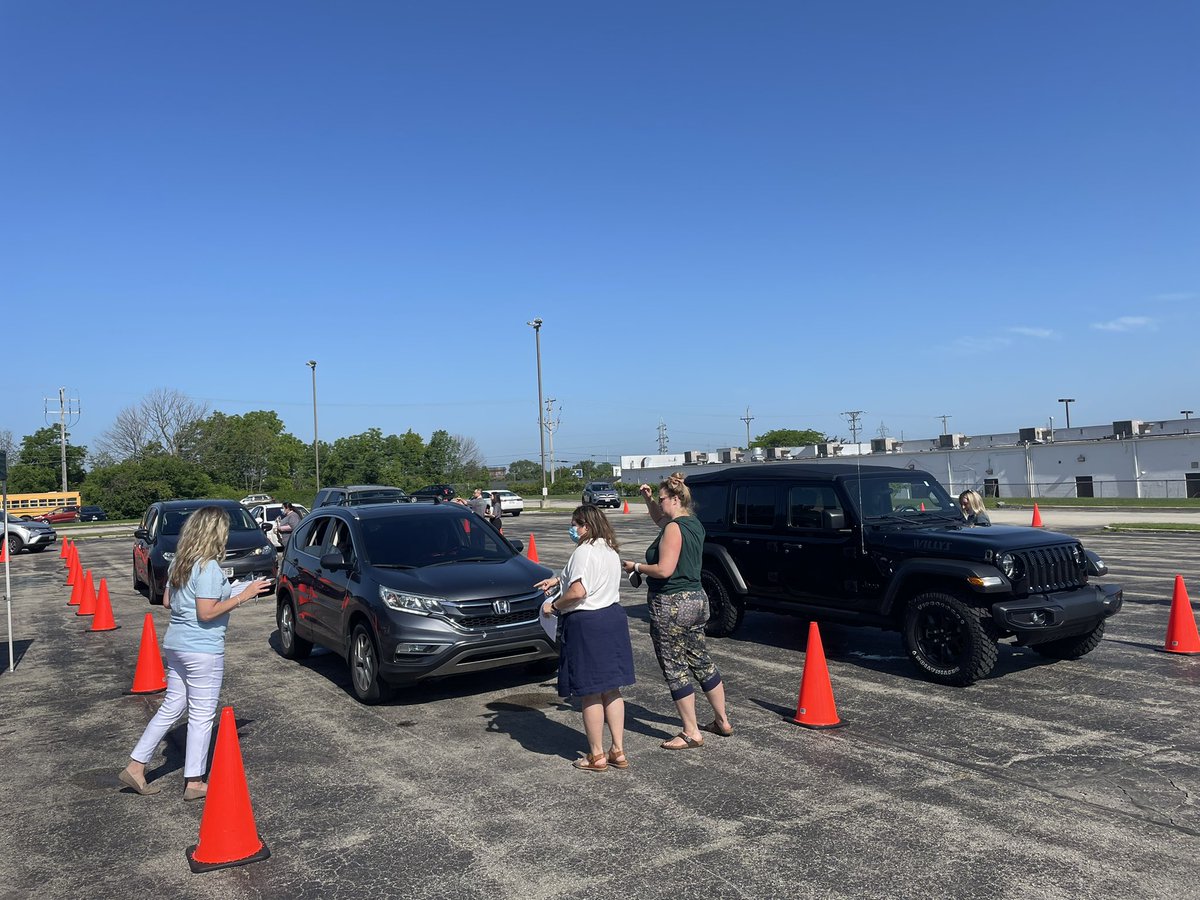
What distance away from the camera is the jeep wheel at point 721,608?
34.8ft

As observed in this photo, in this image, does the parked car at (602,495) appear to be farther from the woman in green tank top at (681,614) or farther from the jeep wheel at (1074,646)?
the woman in green tank top at (681,614)

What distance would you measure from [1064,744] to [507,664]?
14.1 feet

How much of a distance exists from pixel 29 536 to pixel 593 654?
3400 cm

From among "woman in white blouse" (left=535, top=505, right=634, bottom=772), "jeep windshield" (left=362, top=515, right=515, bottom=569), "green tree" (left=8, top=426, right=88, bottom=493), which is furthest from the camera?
"green tree" (left=8, top=426, right=88, bottom=493)

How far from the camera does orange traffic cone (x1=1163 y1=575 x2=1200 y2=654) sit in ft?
30.6

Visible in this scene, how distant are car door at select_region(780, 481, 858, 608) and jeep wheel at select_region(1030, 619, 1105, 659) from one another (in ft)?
6.43

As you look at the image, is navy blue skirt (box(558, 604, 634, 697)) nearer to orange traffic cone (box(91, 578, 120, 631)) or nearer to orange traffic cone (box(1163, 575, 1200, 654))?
orange traffic cone (box(1163, 575, 1200, 654))

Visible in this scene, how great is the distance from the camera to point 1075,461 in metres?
55.3

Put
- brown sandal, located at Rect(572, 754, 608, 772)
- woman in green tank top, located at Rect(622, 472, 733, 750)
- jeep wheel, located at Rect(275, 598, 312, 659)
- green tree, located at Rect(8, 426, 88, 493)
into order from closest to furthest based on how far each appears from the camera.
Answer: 1. brown sandal, located at Rect(572, 754, 608, 772)
2. woman in green tank top, located at Rect(622, 472, 733, 750)
3. jeep wheel, located at Rect(275, 598, 312, 659)
4. green tree, located at Rect(8, 426, 88, 493)

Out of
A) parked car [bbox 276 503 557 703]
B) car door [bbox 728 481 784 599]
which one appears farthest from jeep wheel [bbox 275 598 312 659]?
car door [bbox 728 481 784 599]

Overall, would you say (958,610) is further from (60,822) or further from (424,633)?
(60,822)

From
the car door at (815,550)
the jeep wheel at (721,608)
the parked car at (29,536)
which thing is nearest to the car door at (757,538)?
the car door at (815,550)

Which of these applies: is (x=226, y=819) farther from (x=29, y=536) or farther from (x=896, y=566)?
(x=29, y=536)

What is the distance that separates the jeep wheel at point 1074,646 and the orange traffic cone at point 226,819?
7366 millimetres
